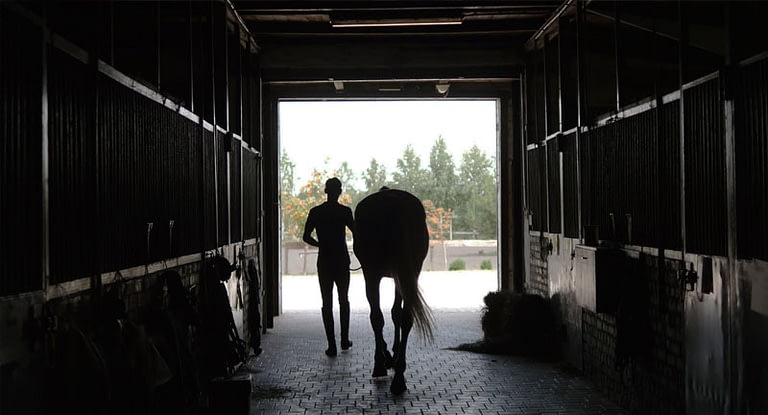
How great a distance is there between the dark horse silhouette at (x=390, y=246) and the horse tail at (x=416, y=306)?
29mm

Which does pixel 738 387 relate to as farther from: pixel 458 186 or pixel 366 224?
pixel 458 186

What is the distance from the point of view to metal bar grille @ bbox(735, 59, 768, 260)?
11.1 feet

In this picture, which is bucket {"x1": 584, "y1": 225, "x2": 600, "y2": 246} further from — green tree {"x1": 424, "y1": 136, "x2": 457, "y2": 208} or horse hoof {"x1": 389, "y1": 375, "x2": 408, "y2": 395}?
green tree {"x1": 424, "y1": 136, "x2": 457, "y2": 208}

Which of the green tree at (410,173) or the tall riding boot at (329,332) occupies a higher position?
the green tree at (410,173)

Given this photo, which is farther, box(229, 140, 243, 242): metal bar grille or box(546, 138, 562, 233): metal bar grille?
box(546, 138, 562, 233): metal bar grille

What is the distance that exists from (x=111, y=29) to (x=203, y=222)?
2128 millimetres

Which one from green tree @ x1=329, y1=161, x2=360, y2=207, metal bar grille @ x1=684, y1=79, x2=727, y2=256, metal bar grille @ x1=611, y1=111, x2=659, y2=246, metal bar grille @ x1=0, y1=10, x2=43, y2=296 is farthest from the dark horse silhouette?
green tree @ x1=329, y1=161, x2=360, y2=207

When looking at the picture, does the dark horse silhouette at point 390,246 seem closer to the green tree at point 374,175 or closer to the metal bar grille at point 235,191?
the metal bar grille at point 235,191

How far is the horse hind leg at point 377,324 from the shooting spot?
627cm

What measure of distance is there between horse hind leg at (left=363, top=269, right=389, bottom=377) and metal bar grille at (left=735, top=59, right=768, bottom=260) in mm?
3308

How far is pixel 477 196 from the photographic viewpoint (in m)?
31.2

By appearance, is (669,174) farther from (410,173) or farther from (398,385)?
(410,173)

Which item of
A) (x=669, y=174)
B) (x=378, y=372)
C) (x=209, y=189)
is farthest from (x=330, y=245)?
(x=669, y=174)

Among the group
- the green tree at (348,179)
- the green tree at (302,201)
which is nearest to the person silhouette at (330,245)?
the green tree at (302,201)
